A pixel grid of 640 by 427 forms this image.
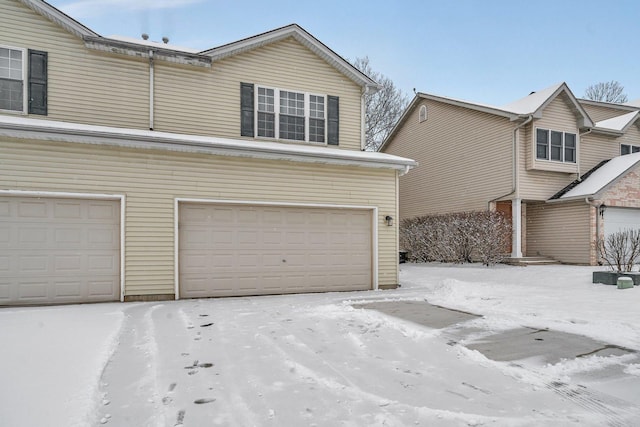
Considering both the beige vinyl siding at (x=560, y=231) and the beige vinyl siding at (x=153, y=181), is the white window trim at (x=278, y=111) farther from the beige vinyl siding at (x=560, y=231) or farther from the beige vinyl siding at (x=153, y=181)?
the beige vinyl siding at (x=560, y=231)

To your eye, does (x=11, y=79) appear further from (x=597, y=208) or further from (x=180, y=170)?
(x=597, y=208)

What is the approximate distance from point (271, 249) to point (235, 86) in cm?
459

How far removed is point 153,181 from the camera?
809cm

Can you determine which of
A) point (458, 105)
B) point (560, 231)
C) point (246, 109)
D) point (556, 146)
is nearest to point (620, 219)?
point (560, 231)

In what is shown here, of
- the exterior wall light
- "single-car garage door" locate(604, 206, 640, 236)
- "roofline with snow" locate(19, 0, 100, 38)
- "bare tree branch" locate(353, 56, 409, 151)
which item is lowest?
"single-car garage door" locate(604, 206, 640, 236)

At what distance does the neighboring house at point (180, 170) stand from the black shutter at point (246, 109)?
0.04m

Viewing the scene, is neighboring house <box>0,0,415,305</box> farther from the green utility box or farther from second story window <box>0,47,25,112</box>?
the green utility box

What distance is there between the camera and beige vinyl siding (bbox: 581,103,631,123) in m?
19.8

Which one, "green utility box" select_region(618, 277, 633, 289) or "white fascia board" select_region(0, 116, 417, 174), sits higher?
"white fascia board" select_region(0, 116, 417, 174)

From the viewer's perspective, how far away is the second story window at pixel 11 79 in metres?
8.75

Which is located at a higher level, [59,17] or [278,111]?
[59,17]

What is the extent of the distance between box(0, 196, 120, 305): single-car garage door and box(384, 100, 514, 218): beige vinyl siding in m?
13.6

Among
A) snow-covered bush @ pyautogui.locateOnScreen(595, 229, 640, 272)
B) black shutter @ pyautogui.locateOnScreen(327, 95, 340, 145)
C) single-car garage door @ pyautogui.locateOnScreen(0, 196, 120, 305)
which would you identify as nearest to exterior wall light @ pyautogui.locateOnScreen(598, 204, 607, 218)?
snow-covered bush @ pyautogui.locateOnScreen(595, 229, 640, 272)

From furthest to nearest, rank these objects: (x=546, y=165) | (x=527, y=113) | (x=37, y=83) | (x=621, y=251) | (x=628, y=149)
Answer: (x=628, y=149) → (x=546, y=165) → (x=527, y=113) → (x=621, y=251) → (x=37, y=83)
